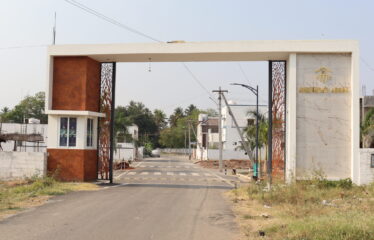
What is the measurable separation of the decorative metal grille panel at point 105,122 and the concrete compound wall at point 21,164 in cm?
350

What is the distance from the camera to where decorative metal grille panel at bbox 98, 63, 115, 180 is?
28.4 m

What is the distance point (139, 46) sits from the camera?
2559 cm

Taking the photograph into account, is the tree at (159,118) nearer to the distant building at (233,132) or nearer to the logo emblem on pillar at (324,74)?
the distant building at (233,132)

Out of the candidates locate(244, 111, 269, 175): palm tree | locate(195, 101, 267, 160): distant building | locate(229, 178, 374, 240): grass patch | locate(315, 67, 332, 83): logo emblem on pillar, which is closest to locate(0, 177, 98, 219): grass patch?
locate(229, 178, 374, 240): grass patch

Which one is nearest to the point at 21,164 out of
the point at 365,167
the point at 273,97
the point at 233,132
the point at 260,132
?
the point at 273,97

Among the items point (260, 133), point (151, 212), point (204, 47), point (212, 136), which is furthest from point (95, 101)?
point (212, 136)

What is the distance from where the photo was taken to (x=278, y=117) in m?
26.4

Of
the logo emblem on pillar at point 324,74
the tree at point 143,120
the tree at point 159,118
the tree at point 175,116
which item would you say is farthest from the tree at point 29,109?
the logo emblem on pillar at point 324,74

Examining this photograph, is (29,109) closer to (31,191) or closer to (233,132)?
(233,132)

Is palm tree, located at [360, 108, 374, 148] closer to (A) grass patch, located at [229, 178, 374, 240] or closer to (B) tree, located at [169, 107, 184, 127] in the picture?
(A) grass patch, located at [229, 178, 374, 240]

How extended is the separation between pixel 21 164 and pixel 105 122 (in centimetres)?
517

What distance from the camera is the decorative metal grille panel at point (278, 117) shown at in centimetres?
2598

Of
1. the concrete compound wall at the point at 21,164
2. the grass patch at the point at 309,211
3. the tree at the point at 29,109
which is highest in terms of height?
the tree at the point at 29,109

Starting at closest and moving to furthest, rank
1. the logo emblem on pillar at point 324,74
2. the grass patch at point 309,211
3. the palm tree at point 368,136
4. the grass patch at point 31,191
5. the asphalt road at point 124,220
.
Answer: the grass patch at point 309,211 → the asphalt road at point 124,220 → the grass patch at point 31,191 → the logo emblem on pillar at point 324,74 → the palm tree at point 368,136
